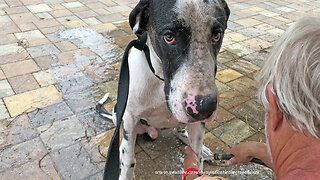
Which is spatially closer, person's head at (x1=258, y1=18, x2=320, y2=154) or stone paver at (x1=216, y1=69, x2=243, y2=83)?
person's head at (x1=258, y1=18, x2=320, y2=154)

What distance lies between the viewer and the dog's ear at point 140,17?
1771 millimetres

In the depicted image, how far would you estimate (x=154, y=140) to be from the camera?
293 centimetres

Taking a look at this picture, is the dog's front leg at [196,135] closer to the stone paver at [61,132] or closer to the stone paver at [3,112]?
the stone paver at [61,132]

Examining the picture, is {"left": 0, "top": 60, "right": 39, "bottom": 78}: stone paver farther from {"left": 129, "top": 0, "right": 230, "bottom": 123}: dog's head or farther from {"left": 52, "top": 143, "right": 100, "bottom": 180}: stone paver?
{"left": 129, "top": 0, "right": 230, "bottom": 123}: dog's head

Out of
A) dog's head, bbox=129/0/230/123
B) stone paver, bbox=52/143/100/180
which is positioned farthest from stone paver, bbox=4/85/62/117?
dog's head, bbox=129/0/230/123

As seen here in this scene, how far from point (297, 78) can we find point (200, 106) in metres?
0.47

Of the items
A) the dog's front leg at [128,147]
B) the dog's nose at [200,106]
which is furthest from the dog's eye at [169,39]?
the dog's front leg at [128,147]

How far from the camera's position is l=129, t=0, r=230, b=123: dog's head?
4.78ft

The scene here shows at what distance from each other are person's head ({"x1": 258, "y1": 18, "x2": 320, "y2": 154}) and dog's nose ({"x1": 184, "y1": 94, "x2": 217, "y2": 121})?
276mm

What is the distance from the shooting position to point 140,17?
6.00 ft

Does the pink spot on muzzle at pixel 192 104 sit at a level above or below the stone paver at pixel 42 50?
above

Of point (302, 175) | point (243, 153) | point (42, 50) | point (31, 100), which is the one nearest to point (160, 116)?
point (243, 153)

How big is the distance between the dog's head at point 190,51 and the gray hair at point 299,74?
1.12 feet

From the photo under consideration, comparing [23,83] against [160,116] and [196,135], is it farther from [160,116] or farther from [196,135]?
[196,135]
